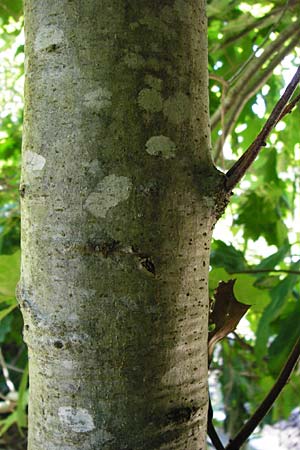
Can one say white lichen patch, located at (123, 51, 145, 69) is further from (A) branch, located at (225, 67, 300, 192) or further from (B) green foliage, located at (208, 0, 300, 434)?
(B) green foliage, located at (208, 0, 300, 434)

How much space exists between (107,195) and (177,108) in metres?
0.08

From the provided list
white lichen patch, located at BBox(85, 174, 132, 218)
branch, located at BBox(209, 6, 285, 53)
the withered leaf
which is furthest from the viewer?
branch, located at BBox(209, 6, 285, 53)


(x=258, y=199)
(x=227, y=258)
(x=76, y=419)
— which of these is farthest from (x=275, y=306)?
(x=76, y=419)

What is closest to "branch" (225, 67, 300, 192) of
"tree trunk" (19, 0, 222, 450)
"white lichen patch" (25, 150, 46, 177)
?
"tree trunk" (19, 0, 222, 450)

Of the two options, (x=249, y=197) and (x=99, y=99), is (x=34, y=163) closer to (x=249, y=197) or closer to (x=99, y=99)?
(x=99, y=99)

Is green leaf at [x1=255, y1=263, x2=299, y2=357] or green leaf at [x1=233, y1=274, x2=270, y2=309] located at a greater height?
green leaf at [x1=233, y1=274, x2=270, y2=309]

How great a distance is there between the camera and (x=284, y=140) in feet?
4.21

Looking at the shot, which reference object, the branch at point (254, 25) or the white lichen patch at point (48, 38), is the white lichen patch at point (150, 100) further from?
the branch at point (254, 25)

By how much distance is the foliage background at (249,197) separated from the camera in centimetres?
86

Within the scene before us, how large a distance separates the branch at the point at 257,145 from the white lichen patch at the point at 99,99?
0.11 meters

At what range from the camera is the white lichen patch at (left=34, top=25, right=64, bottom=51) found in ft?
1.23

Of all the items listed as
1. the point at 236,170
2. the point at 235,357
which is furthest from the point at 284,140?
the point at 236,170

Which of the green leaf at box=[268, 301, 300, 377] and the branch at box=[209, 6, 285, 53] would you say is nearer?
the green leaf at box=[268, 301, 300, 377]

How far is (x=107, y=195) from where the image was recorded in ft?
1.17
